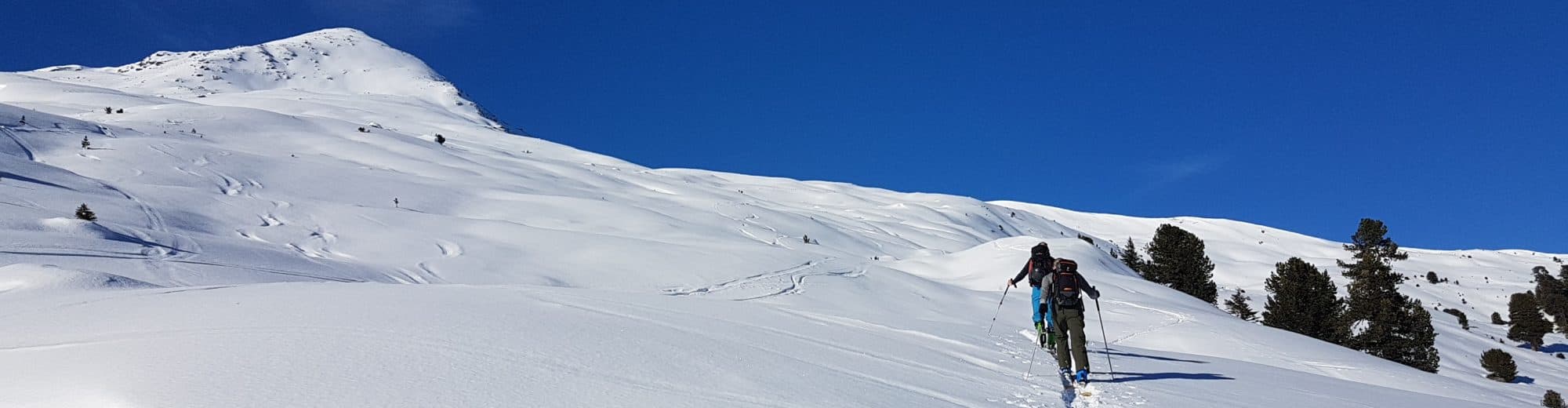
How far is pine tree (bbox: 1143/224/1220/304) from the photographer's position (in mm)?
38125

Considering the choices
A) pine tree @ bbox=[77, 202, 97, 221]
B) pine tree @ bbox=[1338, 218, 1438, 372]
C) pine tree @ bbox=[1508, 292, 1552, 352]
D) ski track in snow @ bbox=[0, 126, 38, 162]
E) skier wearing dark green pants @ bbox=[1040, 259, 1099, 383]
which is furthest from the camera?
pine tree @ bbox=[1508, 292, 1552, 352]

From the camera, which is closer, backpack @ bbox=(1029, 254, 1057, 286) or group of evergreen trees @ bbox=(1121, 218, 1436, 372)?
backpack @ bbox=(1029, 254, 1057, 286)

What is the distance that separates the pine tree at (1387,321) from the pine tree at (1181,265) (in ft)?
19.3

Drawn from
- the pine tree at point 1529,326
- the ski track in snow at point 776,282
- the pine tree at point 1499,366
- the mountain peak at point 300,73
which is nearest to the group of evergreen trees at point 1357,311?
the pine tree at point 1499,366

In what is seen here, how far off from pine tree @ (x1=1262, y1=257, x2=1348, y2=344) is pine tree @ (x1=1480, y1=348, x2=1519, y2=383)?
624 cm

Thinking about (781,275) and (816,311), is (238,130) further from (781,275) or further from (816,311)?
(816,311)

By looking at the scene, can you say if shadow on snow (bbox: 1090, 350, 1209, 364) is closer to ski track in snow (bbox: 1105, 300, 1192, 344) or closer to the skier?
the skier

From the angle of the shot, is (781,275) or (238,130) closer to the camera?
(781,275)

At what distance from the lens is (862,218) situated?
4694cm

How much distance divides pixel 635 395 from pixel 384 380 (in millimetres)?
1420

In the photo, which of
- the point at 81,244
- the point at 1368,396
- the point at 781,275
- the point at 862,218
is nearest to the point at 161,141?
the point at 81,244

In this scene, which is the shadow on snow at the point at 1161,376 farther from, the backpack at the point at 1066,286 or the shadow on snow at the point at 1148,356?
the shadow on snow at the point at 1148,356

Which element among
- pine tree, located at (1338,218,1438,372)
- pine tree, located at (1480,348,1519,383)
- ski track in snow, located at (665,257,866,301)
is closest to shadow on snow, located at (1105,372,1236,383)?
ski track in snow, located at (665,257,866,301)

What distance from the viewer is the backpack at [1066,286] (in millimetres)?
8812
